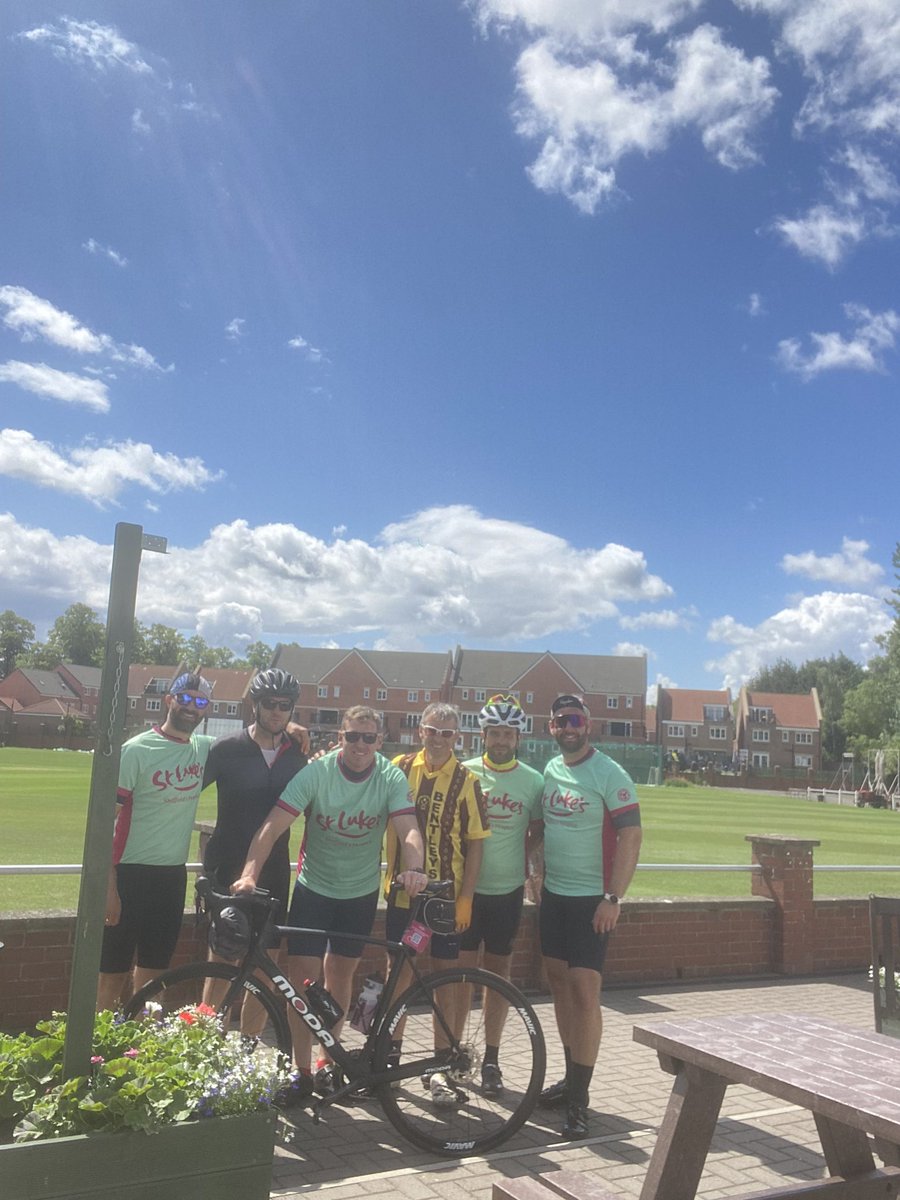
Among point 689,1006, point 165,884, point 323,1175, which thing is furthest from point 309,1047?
point 689,1006

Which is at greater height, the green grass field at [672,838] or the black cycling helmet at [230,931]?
the black cycling helmet at [230,931]

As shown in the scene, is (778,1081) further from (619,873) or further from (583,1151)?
(619,873)

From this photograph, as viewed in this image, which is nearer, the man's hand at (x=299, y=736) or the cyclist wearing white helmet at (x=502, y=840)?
the cyclist wearing white helmet at (x=502, y=840)

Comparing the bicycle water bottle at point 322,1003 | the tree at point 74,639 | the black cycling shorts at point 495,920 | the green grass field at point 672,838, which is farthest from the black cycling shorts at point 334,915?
the tree at point 74,639

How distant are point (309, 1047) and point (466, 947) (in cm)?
109

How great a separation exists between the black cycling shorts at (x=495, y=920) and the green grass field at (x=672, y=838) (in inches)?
123

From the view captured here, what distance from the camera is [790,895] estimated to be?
27.0ft

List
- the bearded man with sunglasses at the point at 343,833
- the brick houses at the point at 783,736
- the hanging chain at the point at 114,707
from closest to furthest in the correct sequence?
1. the hanging chain at the point at 114,707
2. the bearded man with sunglasses at the point at 343,833
3. the brick houses at the point at 783,736

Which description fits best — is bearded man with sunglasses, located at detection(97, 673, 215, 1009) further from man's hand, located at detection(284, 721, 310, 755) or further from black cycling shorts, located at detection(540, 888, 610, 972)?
black cycling shorts, located at detection(540, 888, 610, 972)

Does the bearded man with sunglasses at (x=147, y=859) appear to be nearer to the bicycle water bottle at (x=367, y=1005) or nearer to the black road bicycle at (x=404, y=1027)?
the black road bicycle at (x=404, y=1027)

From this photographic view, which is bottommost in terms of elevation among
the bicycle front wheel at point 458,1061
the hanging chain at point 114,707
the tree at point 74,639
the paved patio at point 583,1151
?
the paved patio at point 583,1151

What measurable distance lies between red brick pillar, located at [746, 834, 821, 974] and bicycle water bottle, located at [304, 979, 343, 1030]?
16.0 ft

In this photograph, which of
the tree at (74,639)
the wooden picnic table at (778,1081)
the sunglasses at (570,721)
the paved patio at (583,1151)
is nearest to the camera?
the wooden picnic table at (778,1081)

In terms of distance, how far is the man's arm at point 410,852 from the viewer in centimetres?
438
